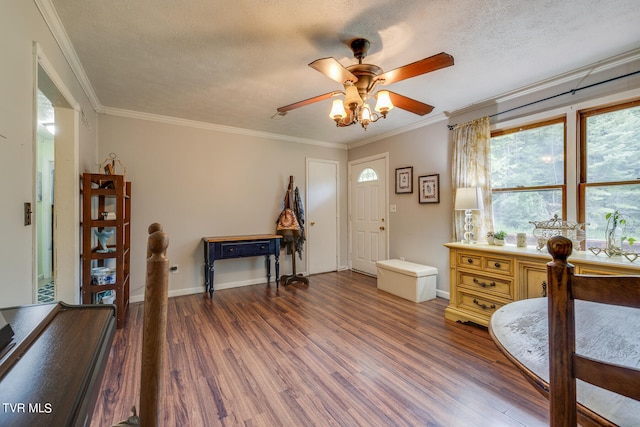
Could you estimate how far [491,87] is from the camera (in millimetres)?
2842

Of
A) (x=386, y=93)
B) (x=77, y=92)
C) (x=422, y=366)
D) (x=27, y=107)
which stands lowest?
(x=422, y=366)

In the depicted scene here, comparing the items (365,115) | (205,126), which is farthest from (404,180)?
(205,126)

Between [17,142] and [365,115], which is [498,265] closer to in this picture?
[365,115]

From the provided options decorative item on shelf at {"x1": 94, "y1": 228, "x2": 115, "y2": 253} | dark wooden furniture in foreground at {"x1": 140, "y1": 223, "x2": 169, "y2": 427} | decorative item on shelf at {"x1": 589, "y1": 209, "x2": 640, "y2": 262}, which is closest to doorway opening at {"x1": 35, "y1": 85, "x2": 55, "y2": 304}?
decorative item on shelf at {"x1": 94, "y1": 228, "x2": 115, "y2": 253}

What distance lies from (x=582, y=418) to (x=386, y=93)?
1894mm

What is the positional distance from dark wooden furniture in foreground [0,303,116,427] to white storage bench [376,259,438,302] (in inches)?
128

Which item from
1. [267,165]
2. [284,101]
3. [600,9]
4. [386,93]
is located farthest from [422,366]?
[267,165]

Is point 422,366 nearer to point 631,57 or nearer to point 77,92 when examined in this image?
point 631,57

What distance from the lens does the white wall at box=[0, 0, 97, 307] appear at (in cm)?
126

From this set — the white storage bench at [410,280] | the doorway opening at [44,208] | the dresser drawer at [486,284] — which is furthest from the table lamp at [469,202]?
the doorway opening at [44,208]

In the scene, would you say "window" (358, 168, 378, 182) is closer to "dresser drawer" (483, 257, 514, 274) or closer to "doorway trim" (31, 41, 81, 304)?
"dresser drawer" (483, 257, 514, 274)

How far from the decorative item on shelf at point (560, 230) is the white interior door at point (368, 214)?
220cm

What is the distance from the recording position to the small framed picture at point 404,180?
4105 millimetres

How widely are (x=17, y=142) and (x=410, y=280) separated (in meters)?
3.65
